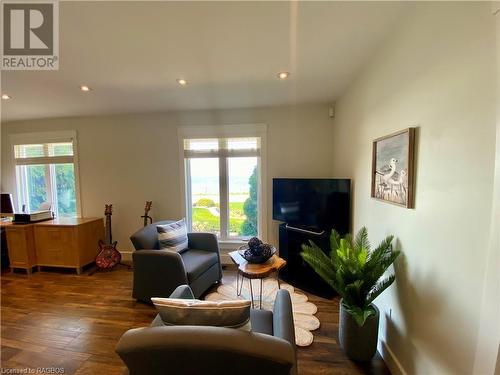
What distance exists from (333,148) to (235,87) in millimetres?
1635

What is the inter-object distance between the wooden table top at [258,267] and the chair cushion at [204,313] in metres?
0.83

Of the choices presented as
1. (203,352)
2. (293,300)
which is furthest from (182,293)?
(293,300)

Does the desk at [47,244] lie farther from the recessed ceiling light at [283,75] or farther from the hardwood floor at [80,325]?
the recessed ceiling light at [283,75]

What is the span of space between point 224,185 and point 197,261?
136 cm

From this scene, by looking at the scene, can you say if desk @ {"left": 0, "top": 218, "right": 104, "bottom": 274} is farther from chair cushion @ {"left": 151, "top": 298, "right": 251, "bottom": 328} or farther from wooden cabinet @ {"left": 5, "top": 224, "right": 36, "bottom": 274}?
chair cushion @ {"left": 151, "top": 298, "right": 251, "bottom": 328}

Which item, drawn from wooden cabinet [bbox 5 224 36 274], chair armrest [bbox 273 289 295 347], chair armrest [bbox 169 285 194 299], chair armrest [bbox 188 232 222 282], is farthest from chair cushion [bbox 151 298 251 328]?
wooden cabinet [bbox 5 224 36 274]

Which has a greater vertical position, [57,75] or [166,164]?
[57,75]

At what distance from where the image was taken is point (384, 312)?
1829 mm

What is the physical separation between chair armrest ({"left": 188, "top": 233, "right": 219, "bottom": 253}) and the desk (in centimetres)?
170

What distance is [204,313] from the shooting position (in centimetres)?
113

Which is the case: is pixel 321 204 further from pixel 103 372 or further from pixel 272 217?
pixel 103 372

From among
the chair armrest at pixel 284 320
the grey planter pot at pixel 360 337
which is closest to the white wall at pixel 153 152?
the grey planter pot at pixel 360 337

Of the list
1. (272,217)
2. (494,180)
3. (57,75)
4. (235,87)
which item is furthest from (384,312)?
(57,75)

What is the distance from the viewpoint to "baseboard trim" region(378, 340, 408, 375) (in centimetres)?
156
